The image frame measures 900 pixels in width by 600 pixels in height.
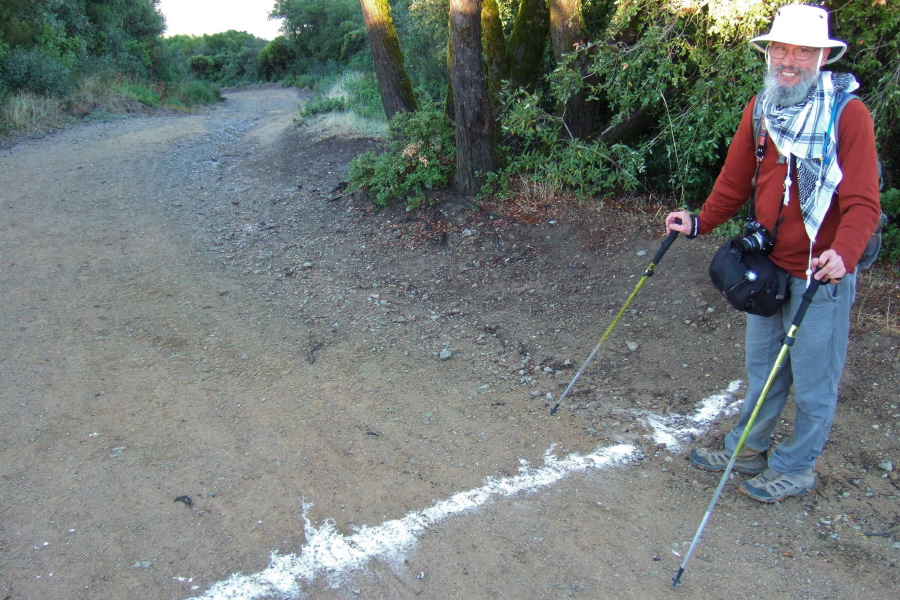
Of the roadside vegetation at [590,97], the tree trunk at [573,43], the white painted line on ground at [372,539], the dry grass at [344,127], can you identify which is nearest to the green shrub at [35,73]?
the dry grass at [344,127]

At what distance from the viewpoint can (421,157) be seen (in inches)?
322

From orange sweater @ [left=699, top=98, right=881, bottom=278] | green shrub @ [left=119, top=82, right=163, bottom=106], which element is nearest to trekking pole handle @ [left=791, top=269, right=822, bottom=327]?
orange sweater @ [left=699, top=98, right=881, bottom=278]

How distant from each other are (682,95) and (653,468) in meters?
4.60

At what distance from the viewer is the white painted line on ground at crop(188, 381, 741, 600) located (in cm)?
296

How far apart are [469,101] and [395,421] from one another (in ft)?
14.2

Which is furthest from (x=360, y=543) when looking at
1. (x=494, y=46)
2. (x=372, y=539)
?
(x=494, y=46)

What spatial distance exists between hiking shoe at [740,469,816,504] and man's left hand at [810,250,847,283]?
117cm

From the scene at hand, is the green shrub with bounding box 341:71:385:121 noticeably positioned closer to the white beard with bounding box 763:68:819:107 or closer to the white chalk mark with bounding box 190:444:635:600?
the white chalk mark with bounding box 190:444:635:600

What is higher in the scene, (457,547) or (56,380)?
(56,380)

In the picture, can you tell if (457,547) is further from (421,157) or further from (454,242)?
(421,157)

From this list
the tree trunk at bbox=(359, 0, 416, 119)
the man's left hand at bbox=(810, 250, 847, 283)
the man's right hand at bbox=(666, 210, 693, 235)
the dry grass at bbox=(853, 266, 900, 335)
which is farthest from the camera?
the tree trunk at bbox=(359, 0, 416, 119)

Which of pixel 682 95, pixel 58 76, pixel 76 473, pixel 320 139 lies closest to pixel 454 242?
pixel 682 95

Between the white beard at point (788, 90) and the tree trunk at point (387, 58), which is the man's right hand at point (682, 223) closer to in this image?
the white beard at point (788, 90)

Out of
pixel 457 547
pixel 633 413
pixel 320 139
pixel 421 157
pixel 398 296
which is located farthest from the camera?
pixel 320 139
